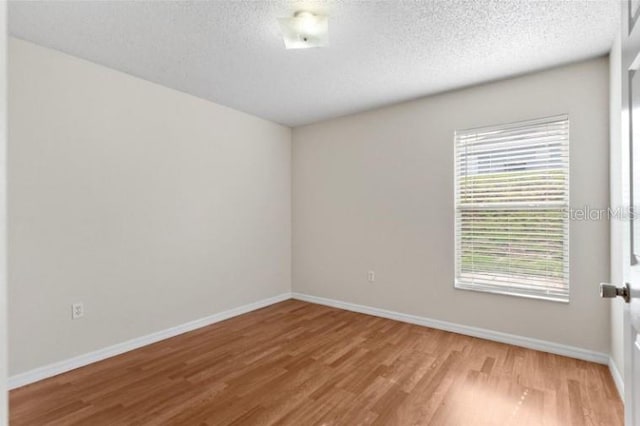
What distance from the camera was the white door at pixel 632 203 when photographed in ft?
2.83

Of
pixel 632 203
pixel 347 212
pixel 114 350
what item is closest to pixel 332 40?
pixel 632 203

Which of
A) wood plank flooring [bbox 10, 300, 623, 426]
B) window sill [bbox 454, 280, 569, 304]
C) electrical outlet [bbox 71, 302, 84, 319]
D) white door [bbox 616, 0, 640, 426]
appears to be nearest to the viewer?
white door [bbox 616, 0, 640, 426]

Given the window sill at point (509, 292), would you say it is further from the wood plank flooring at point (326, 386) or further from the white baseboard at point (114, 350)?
the white baseboard at point (114, 350)

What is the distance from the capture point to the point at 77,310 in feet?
8.53

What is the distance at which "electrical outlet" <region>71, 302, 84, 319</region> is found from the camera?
2578 millimetres

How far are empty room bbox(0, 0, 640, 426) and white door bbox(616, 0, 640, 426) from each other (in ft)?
3.59

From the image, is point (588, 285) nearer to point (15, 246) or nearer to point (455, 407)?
point (455, 407)

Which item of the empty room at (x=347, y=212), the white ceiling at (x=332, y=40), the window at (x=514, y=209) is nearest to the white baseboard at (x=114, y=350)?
the empty room at (x=347, y=212)

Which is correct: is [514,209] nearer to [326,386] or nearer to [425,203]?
[425,203]

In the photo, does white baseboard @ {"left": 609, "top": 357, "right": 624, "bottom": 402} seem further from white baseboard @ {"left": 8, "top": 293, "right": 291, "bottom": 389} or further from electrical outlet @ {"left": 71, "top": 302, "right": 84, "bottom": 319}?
electrical outlet @ {"left": 71, "top": 302, "right": 84, "bottom": 319}

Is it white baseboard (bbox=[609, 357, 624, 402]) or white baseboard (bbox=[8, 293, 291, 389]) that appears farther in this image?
white baseboard (bbox=[8, 293, 291, 389])

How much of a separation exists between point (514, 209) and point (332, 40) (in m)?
2.21

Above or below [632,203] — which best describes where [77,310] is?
below

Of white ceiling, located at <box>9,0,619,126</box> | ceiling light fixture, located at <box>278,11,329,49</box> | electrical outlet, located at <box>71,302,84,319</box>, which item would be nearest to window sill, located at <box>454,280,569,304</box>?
white ceiling, located at <box>9,0,619,126</box>
